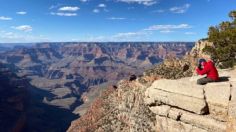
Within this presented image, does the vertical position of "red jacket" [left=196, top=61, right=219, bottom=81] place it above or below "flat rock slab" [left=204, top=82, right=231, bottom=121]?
above

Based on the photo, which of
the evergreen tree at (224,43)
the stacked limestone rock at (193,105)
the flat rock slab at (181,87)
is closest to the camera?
the stacked limestone rock at (193,105)

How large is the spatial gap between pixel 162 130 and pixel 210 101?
6113 mm

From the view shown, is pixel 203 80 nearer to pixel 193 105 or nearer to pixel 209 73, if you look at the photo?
pixel 209 73

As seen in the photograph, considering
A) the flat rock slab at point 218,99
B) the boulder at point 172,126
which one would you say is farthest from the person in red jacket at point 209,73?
the boulder at point 172,126

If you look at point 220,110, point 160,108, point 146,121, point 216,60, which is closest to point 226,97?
point 220,110

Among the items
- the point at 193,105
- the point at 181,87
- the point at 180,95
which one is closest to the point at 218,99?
the point at 193,105

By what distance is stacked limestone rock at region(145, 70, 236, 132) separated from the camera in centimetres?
2523

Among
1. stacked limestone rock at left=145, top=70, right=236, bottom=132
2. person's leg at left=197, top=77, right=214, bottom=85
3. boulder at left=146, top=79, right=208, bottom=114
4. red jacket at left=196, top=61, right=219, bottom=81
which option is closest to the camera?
stacked limestone rock at left=145, top=70, right=236, bottom=132

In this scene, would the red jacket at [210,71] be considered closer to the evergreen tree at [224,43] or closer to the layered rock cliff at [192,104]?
the layered rock cliff at [192,104]

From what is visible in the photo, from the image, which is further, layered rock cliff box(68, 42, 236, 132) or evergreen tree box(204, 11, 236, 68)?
evergreen tree box(204, 11, 236, 68)

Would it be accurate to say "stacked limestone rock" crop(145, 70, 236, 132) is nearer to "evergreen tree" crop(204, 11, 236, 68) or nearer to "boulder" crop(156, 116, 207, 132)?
"boulder" crop(156, 116, 207, 132)

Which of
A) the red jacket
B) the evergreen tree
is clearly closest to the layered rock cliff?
the red jacket

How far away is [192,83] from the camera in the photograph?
95.9 ft

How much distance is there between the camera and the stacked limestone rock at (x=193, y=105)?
2523 cm
